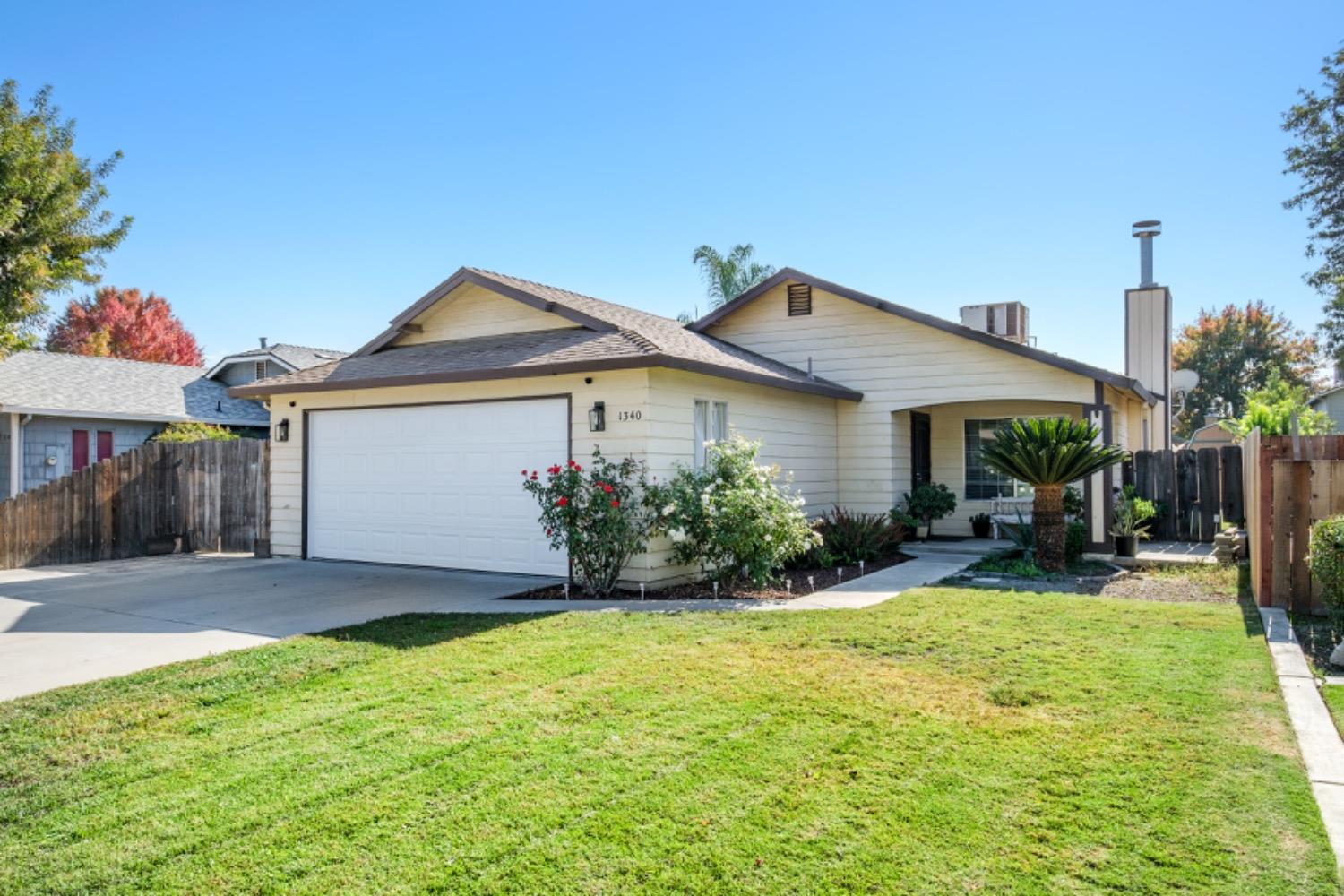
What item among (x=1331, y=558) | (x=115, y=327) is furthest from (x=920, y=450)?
(x=115, y=327)

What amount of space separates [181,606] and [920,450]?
12195 millimetres

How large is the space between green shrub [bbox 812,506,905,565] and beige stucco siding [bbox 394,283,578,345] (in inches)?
187

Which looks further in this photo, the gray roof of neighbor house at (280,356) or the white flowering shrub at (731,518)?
the gray roof of neighbor house at (280,356)

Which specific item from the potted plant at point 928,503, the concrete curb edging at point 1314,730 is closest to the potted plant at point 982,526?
the potted plant at point 928,503

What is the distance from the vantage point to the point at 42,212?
11.6m

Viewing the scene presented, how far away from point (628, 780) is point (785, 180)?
1571 cm

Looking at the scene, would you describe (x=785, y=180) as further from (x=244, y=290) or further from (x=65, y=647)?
(x=244, y=290)

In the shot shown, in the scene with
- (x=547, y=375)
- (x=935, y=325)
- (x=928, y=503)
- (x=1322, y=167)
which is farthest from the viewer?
(x=1322, y=167)

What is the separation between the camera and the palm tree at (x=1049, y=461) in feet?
34.4

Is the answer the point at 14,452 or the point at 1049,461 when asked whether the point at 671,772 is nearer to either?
the point at 1049,461

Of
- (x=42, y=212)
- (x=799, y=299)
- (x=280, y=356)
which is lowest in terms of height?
(x=799, y=299)

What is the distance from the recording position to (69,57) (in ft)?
38.8

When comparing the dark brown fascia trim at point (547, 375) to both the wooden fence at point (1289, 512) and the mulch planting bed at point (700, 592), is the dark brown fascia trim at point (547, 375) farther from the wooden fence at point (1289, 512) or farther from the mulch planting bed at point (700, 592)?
the wooden fence at point (1289, 512)

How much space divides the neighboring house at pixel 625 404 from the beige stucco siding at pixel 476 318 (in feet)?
0.10
